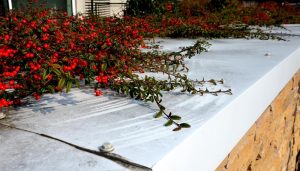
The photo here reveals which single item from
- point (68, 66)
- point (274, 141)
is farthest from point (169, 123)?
point (274, 141)

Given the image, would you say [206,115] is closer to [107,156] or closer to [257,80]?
[107,156]

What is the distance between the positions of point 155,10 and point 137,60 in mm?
6475

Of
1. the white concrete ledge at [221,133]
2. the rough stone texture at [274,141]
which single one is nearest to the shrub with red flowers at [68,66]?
the white concrete ledge at [221,133]

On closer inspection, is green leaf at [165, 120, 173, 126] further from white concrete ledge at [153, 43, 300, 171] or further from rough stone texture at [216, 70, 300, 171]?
rough stone texture at [216, 70, 300, 171]

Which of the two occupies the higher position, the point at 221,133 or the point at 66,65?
the point at 66,65

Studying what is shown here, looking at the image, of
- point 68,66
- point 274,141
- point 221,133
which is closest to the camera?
point 221,133

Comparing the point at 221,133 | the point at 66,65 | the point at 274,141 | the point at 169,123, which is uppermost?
Result: the point at 66,65

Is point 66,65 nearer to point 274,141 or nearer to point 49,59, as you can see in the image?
point 49,59

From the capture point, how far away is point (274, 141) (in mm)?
3820

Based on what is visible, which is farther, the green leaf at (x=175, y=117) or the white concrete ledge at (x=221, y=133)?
the green leaf at (x=175, y=117)

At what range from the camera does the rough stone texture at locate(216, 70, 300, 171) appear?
8.57 feet

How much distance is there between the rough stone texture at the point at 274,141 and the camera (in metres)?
2.61

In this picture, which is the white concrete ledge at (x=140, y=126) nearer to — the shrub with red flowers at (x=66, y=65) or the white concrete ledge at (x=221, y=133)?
the white concrete ledge at (x=221, y=133)

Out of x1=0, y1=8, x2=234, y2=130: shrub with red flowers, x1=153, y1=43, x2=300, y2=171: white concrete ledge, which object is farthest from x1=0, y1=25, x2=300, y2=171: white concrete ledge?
x1=0, y1=8, x2=234, y2=130: shrub with red flowers
